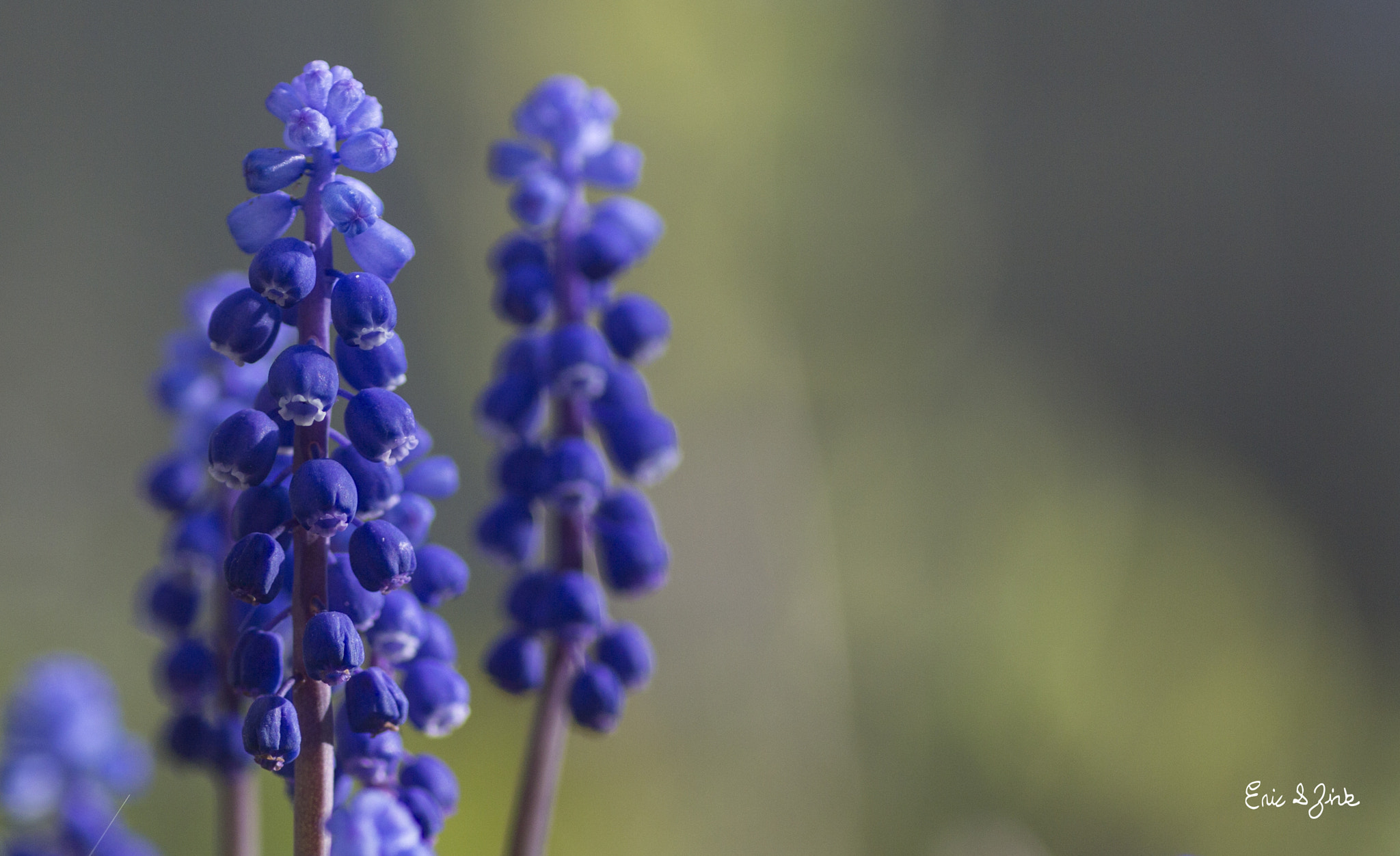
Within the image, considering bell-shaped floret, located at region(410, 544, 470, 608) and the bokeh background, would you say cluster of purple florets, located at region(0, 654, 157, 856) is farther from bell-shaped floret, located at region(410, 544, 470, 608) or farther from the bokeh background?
the bokeh background

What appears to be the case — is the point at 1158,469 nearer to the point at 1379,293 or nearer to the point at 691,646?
the point at 1379,293

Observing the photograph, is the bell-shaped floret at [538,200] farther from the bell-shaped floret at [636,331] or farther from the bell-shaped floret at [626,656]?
the bell-shaped floret at [626,656]

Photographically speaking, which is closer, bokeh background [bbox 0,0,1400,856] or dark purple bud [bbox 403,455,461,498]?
dark purple bud [bbox 403,455,461,498]

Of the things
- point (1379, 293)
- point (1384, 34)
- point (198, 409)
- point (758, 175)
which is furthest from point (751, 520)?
point (198, 409)

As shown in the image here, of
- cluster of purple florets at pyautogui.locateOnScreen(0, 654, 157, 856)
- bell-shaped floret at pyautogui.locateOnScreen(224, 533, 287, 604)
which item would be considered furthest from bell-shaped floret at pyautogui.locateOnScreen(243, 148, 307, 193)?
cluster of purple florets at pyautogui.locateOnScreen(0, 654, 157, 856)
